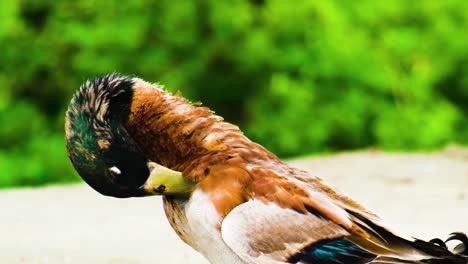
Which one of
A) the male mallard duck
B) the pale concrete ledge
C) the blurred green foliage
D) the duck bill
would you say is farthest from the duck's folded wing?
the blurred green foliage

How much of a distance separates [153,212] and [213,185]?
353 centimetres

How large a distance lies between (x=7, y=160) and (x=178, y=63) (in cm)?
195

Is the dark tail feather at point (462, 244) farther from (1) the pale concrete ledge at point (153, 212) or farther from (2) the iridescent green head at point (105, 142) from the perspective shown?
(1) the pale concrete ledge at point (153, 212)

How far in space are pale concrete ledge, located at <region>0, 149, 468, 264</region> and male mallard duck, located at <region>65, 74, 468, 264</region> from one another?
4.25ft

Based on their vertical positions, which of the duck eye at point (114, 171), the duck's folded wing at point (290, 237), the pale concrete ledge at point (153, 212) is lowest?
the pale concrete ledge at point (153, 212)

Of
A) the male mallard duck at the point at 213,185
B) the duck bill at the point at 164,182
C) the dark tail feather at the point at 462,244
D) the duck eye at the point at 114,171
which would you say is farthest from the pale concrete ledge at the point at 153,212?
the duck eye at the point at 114,171

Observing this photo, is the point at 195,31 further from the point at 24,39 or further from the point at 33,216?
the point at 33,216

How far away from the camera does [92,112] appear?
2.96 m

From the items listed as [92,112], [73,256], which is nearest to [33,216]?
[73,256]

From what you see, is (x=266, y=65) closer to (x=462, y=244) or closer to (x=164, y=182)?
(x=462, y=244)

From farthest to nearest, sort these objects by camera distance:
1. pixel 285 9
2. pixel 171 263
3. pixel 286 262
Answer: pixel 285 9 < pixel 171 263 < pixel 286 262

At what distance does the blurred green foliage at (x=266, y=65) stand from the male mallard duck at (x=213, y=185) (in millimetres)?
6879

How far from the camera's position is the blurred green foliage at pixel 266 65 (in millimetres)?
9938

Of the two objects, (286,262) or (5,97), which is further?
(5,97)
